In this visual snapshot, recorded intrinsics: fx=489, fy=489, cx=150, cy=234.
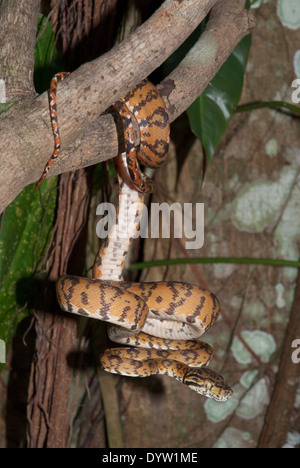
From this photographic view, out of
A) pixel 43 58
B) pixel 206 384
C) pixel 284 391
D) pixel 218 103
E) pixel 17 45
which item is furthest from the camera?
pixel 284 391

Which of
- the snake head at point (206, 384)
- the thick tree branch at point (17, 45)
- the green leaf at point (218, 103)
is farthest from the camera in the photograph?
the green leaf at point (218, 103)

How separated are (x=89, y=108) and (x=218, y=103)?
27.3 inches

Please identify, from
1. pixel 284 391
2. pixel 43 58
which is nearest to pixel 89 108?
pixel 43 58

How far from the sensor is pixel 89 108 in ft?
3.28

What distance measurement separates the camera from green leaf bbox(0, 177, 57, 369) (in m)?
1.65

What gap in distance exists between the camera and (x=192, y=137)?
2.20m

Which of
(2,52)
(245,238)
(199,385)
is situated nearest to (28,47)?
(2,52)

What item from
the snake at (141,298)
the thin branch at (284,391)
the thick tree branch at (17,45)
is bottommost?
the thin branch at (284,391)

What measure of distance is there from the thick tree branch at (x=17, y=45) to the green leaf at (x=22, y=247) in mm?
577

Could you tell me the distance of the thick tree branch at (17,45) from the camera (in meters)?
1.11

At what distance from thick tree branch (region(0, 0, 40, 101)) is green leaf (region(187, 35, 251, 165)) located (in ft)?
1.77

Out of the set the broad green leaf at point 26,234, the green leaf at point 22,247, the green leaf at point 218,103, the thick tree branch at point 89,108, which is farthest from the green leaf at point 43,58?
the thick tree branch at point 89,108

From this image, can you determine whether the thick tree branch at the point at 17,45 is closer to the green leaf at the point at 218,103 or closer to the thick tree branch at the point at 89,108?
the thick tree branch at the point at 89,108

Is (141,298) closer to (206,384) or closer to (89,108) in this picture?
(206,384)
